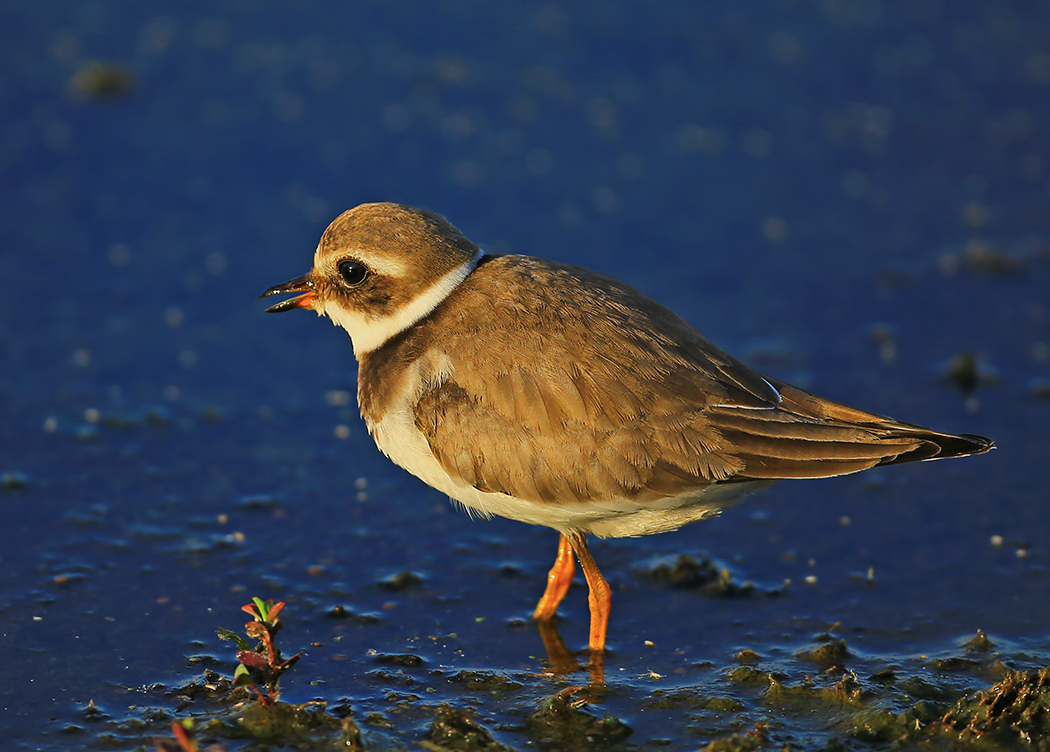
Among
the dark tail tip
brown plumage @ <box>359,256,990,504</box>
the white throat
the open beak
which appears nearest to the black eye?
the white throat

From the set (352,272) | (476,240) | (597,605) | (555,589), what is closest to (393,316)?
(352,272)

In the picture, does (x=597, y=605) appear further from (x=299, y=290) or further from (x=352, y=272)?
(x=299, y=290)

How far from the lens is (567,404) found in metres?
6.19

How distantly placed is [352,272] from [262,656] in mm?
2172

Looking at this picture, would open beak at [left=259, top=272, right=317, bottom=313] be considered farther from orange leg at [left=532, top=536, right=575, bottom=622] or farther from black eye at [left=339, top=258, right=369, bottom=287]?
orange leg at [left=532, top=536, right=575, bottom=622]

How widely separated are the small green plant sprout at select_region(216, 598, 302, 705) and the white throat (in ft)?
5.62

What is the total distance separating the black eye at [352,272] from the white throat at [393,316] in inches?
6.8

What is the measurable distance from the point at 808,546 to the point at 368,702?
3.05 meters

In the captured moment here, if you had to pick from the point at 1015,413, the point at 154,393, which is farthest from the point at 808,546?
the point at 154,393

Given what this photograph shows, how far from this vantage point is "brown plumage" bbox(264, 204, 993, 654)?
618 cm

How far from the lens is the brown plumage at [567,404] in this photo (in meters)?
6.18

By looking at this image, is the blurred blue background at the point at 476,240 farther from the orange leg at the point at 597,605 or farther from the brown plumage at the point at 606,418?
the brown plumage at the point at 606,418

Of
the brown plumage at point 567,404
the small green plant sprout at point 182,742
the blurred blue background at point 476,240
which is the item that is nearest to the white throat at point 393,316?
the brown plumage at point 567,404

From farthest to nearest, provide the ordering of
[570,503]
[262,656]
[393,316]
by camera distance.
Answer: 1. [393,316]
2. [570,503]
3. [262,656]
